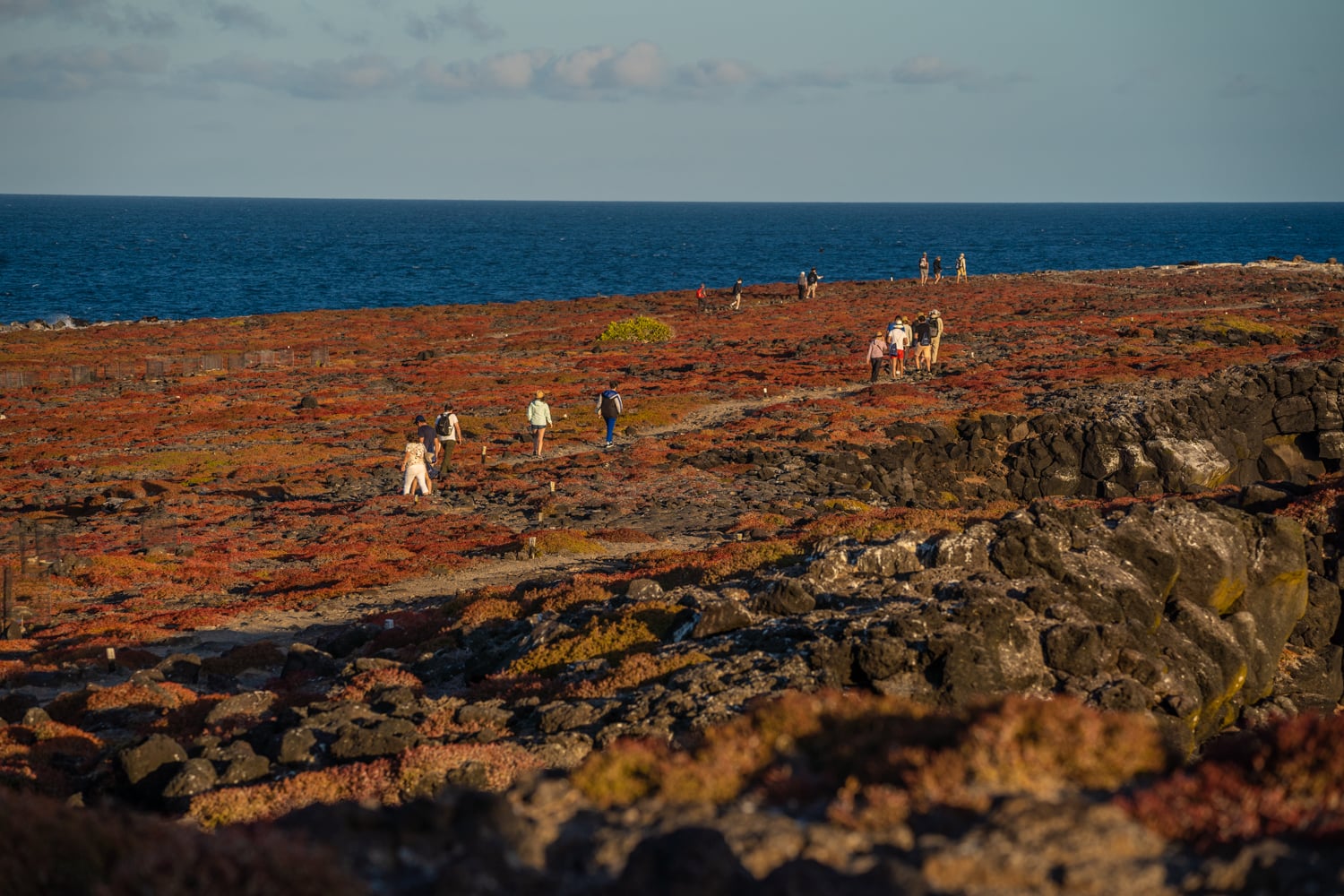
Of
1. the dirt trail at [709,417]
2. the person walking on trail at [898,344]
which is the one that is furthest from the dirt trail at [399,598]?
the person walking on trail at [898,344]

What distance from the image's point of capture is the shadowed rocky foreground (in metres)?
7.67

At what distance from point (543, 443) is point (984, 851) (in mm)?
33101

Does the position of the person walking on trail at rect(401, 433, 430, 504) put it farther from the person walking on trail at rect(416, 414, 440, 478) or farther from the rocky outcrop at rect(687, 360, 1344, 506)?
the rocky outcrop at rect(687, 360, 1344, 506)

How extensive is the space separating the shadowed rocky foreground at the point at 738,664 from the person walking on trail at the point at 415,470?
0.96 m

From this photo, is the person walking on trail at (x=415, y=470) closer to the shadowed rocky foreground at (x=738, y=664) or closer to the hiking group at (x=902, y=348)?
the shadowed rocky foreground at (x=738, y=664)

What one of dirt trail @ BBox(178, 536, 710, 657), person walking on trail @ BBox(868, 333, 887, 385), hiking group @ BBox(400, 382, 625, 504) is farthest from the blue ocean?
dirt trail @ BBox(178, 536, 710, 657)

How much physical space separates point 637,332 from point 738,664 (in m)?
53.8

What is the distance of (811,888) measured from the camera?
691 centimetres

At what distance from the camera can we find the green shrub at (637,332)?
67.4 m

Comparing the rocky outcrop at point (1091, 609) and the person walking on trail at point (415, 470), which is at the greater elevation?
the rocky outcrop at point (1091, 609)

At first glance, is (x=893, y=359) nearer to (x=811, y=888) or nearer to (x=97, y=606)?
(x=97, y=606)

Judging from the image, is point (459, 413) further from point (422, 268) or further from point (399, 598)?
point (422, 268)

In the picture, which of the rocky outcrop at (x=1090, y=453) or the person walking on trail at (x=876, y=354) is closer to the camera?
the rocky outcrop at (x=1090, y=453)

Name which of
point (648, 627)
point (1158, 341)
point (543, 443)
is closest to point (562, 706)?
point (648, 627)
